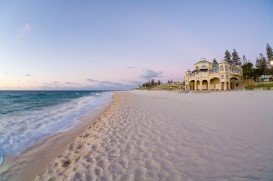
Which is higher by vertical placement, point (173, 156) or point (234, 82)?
point (234, 82)

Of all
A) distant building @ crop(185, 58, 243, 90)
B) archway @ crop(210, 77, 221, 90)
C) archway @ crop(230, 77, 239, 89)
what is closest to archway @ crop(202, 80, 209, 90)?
distant building @ crop(185, 58, 243, 90)

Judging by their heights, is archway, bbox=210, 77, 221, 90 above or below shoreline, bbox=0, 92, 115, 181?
above

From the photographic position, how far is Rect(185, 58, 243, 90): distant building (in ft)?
164

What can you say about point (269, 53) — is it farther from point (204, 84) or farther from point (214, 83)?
point (204, 84)

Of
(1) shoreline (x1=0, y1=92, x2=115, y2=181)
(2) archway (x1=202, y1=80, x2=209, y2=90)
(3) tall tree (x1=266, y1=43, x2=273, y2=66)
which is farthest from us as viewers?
(3) tall tree (x1=266, y1=43, x2=273, y2=66)

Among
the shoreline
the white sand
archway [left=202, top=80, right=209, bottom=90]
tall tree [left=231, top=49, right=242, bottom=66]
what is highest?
tall tree [left=231, top=49, right=242, bottom=66]

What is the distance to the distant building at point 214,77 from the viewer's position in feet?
164

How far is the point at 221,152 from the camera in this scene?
17.7 ft

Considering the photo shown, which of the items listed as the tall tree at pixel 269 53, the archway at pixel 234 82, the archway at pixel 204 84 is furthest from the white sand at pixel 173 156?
the tall tree at pixel 269 53

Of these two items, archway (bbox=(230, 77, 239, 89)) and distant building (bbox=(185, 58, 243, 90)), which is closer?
distant building (bbox=(185, 58, 243, 90))

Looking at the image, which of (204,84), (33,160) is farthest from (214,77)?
(33,160)

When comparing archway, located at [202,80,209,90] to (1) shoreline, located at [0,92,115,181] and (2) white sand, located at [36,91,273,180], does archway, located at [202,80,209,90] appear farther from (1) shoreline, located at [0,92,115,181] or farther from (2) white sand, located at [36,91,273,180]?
(1) shoreline, located at [0,92,115,181]

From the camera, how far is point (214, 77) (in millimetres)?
52219

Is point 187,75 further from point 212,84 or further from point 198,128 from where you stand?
point 198,128
